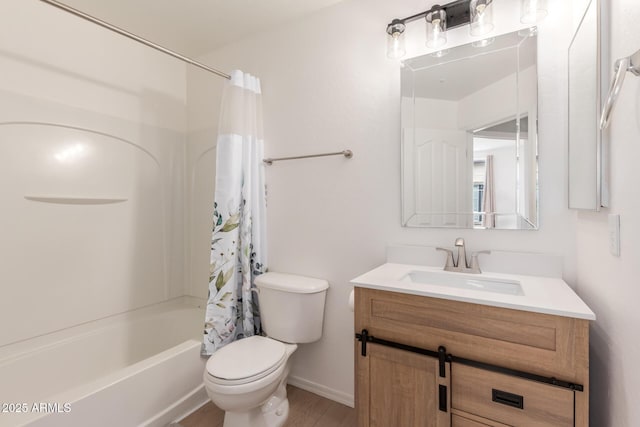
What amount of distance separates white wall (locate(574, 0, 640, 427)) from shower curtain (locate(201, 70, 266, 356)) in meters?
1.72

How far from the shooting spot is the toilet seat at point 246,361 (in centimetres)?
138

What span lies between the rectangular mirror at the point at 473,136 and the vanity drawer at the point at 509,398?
2.28 feet

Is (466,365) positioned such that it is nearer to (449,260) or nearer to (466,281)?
(466,281)

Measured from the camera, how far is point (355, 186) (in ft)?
5.85

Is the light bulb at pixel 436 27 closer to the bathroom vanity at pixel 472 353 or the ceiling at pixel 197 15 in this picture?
the ceiling at pixel 197 15

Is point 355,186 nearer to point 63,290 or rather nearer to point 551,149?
point 551,149

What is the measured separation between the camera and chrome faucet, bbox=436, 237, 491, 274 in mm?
1410

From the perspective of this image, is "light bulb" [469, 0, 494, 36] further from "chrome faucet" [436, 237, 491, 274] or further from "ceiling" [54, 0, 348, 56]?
"chrome faucet" [436, 237, 491, 274]

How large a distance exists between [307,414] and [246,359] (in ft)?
1.93

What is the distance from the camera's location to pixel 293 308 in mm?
1774

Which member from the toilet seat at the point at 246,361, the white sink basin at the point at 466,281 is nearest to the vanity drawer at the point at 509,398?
the white sink basin at the point at 466,281

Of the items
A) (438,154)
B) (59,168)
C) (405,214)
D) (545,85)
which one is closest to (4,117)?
(59,168)

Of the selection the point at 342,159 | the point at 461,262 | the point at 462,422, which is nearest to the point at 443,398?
the point at 462,422

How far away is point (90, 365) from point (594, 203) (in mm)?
2826
